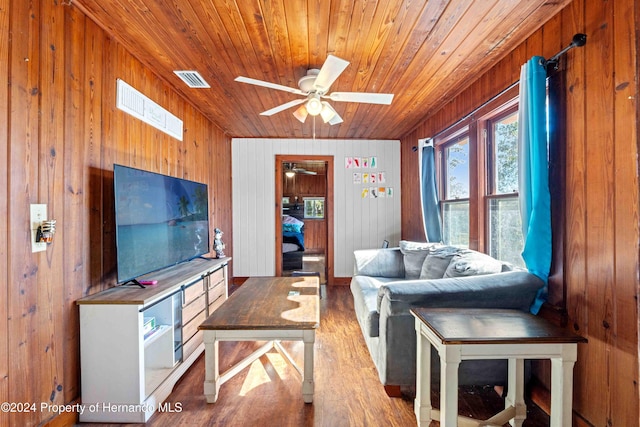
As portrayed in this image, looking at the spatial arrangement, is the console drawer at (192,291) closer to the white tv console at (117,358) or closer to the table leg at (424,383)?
the white tv console at (117,358)

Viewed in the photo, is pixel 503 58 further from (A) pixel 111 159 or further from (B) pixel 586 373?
(A) pixel 111 159

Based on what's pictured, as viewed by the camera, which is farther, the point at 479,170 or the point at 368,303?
the point at 479,170

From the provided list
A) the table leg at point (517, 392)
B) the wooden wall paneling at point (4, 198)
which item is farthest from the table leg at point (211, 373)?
the table leg at point (517, 392)

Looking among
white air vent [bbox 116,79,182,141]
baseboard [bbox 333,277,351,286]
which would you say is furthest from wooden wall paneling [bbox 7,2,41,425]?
baseboard [bbox 333,277,351,286]

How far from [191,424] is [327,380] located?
3.05ft

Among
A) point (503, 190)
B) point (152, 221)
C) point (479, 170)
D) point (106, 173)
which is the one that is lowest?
point (152, 221)

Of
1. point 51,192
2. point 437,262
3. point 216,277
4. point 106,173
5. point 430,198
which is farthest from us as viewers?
point 430,198

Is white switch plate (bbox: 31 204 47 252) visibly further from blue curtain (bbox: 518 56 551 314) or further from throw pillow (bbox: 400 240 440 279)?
throw pillow (bbox: 400 240 440 279)

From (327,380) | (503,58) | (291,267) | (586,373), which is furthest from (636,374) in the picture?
(291,267)

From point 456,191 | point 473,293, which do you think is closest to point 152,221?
point 473,293

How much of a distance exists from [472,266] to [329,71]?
70.6 inches

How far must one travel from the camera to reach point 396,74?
253cm

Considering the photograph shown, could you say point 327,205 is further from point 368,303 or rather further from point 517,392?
point 517,392

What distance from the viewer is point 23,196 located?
1388 mm
